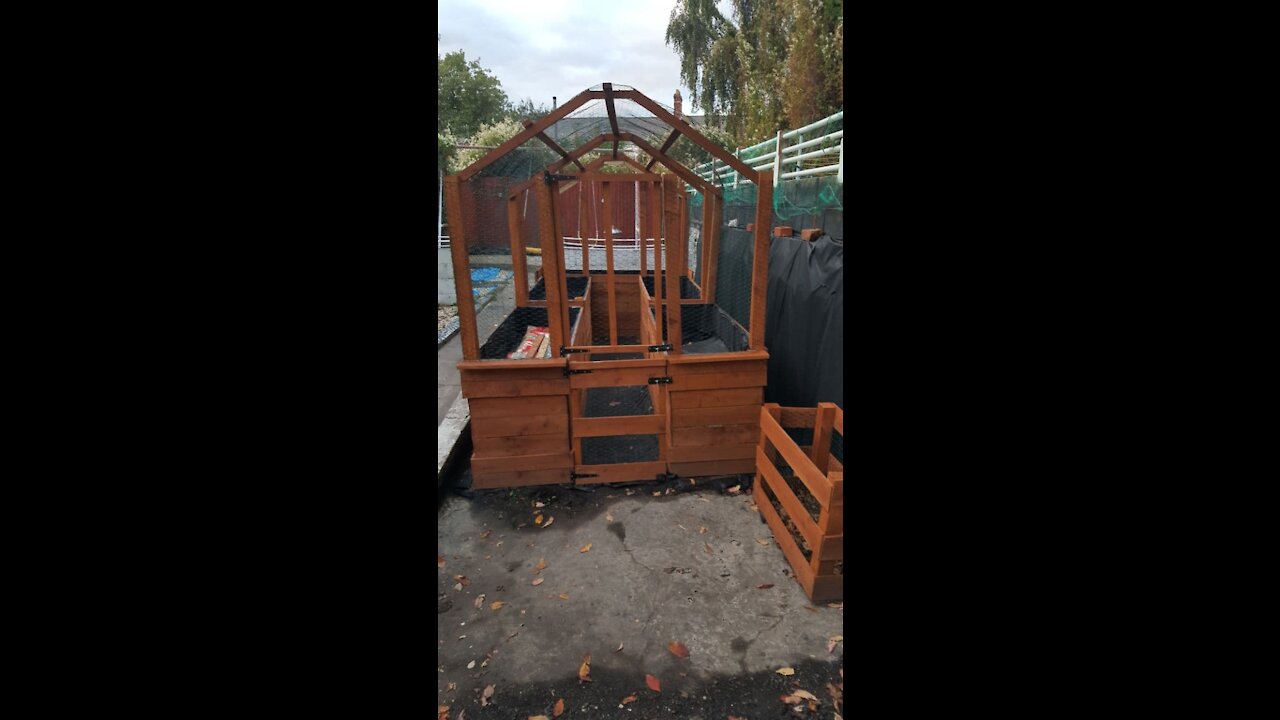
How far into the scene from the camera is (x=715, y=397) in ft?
14.6

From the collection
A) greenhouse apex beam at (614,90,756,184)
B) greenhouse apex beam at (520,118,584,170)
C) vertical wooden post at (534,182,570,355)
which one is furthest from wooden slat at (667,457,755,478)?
greenhouse apex beam at (520,118,584,170)

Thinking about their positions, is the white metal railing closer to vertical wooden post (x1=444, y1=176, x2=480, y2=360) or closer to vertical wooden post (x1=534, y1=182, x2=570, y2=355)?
vertical wooden post (x1=534, y1=182, x2=570, y2=355)

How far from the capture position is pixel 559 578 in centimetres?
341

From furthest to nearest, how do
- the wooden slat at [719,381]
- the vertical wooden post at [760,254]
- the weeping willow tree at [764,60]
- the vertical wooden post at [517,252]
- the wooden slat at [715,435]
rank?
the weeping willow tree at [764,60] < the vertical wooden post at [517,252] < the wooden slat at [715,435] < the wooden slat at [719,381] < the vertical wooden post at [760,254]

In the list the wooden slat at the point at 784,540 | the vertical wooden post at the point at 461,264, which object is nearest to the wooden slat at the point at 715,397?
the wooden slat at the point at 784,540

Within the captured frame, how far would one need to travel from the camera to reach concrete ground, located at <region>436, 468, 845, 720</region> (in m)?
2.54

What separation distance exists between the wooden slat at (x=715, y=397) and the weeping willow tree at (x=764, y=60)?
272cm

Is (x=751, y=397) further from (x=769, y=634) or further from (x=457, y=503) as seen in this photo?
(x=457, y=503)

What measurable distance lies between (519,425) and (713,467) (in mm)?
1649

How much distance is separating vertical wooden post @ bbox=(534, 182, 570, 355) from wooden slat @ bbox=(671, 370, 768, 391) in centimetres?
102

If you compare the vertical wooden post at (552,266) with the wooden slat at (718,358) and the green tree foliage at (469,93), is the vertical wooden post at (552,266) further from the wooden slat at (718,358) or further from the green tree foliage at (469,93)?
the green tree foliage at (469,93)

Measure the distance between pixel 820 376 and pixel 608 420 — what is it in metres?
1.80

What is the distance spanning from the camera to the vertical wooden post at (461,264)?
384cm

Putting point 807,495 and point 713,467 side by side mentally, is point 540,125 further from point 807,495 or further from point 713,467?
point 807,495
